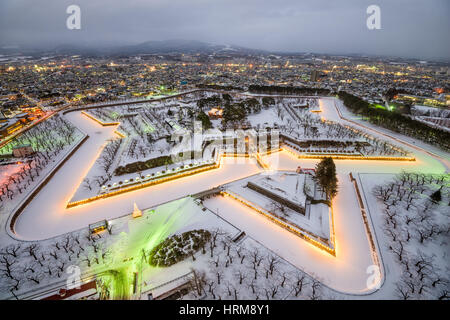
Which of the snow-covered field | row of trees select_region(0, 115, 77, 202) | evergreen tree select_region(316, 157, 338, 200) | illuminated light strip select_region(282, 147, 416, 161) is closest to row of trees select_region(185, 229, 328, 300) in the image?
the snow-covered field

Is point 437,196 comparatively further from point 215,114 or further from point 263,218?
point 215,114

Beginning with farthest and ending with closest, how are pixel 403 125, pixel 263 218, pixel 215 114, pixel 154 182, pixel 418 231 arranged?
1. pixel 215 114
2. pixel 403 125
3. pixel 154 182
4. pixel 263 218
5. pixel 418 231

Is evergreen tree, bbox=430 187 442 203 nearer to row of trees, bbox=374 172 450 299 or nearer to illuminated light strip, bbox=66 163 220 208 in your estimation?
row of trees, bbox=374 172 450 299

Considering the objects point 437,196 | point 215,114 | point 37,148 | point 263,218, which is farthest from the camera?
point 215,114

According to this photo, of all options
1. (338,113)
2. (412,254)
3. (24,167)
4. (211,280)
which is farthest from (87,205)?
(338,113)

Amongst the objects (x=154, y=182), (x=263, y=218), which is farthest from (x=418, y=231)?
(x=154, y=182)

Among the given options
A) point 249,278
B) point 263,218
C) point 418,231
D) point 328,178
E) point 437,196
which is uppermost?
point 328,178
